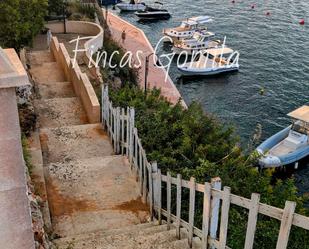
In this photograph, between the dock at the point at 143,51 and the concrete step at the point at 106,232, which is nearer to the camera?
the concrete step at the point at 106,232

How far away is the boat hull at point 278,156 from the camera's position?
24.1 meters

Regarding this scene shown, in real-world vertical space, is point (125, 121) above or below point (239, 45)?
above

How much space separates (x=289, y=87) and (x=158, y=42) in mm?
13677

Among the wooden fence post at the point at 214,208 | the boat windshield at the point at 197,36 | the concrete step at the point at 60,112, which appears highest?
the wooden fence post at the point at 214,208

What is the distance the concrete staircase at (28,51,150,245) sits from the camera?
791cm

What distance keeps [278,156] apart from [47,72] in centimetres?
1266

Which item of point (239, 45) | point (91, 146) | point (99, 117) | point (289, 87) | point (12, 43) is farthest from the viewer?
point (239, 45)

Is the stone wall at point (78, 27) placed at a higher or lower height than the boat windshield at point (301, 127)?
higher

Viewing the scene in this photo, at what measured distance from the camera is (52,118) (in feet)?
42.8

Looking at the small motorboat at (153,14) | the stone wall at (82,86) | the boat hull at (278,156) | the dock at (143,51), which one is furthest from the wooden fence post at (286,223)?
the small motorboat at (153,14)

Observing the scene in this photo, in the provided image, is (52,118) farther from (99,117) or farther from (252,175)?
(252,175)

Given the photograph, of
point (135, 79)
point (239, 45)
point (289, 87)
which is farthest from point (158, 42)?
point (135, 79)

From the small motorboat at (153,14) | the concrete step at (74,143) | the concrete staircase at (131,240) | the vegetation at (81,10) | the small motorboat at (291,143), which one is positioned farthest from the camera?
the small motorboat at (153,14)

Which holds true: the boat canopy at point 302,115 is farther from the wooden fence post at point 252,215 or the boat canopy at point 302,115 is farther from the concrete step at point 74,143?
the wooden fence post at point 252,215
